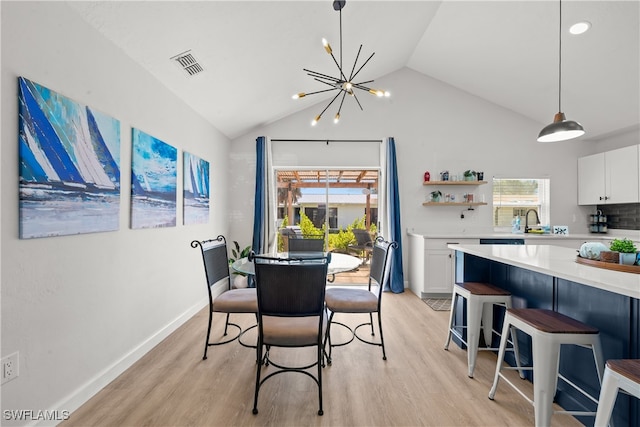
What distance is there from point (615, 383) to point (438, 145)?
402 centimetres

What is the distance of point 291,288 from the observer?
5.57ft

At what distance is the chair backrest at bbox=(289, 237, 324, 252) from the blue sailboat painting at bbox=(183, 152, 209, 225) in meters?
1.21

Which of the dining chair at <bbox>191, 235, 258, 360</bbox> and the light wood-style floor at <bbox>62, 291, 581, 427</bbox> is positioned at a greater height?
the dining chair at <bbox>191, 235, 258, 360</bbox>

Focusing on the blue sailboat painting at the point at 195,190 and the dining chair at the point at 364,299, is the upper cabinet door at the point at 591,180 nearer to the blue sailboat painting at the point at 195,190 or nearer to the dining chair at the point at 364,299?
the dining chair at the point at 364,299

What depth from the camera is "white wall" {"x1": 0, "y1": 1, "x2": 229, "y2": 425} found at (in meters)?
1.39

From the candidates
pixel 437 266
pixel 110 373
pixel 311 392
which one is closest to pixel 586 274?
pixel 311 392

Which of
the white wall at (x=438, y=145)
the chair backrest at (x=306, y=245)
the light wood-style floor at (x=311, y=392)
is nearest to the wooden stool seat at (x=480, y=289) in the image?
the light wood-style floor at (x=311, y=392)

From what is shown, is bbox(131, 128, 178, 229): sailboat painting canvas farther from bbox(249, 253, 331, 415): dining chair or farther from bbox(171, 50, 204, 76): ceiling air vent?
bbox(249, 253, 331, 415): dining chair

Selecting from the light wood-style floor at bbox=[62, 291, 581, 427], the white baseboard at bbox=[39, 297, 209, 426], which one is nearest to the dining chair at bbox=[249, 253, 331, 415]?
the light wood-style floor at bbox=[62, 291, 581, 427]

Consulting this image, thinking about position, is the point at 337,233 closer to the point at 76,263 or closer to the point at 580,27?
the point at 76,263

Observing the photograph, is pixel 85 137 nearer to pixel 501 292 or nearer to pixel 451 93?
pixel 501 292

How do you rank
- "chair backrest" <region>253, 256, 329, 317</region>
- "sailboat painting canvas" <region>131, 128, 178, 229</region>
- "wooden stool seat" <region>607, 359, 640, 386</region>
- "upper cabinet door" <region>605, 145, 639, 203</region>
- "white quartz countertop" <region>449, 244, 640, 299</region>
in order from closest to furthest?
"wooden stool seat" <region>607, 359, 640, 386</region>
"white quartz countertop" <region>449, 244, 640, 299</region>
"chair backrest" <region>253, 256, 329, 317</region>
"sailboat painting canvas" <region>131, 128, 178, 229</region>
"upper cabinet door" <region>605, 145, 639, 203</region>

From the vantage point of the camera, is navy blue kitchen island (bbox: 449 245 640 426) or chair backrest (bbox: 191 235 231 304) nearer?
navy blue kitchen island (bbox: 449 245 640 426)

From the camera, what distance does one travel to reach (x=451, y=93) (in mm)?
4656
